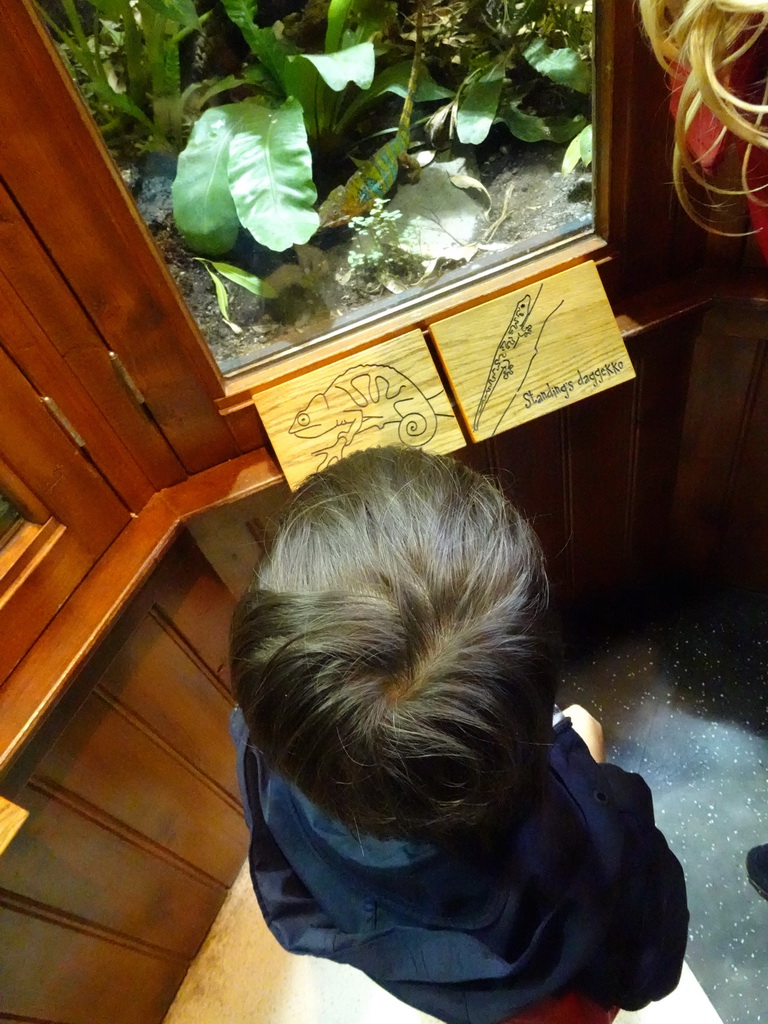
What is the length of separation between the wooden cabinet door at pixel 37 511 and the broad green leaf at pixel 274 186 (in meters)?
0.28

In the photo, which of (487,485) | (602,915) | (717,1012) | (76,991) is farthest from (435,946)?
(717,1012)

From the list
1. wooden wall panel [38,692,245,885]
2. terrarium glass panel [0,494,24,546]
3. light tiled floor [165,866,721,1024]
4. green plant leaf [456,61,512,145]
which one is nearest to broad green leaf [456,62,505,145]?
green plant leaf [456,61,512,145]

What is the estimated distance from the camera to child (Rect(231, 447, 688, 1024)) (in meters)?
0.42

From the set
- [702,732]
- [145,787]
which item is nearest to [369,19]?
[145,787]

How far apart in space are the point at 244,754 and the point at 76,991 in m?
0.48

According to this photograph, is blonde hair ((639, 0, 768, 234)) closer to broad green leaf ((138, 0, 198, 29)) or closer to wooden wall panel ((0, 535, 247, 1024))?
broad green leaf ((138, 0, 198, 29))

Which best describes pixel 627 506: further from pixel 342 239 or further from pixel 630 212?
pixel 342 239

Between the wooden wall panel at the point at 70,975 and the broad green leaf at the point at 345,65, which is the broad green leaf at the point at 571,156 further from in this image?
the wooden wall panel at the point at 70,975

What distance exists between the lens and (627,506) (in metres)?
1.12

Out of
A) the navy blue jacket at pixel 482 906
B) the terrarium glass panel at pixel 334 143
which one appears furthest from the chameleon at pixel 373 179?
the navy blue jacket at pixel 482 906

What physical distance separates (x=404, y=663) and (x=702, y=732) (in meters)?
0.95

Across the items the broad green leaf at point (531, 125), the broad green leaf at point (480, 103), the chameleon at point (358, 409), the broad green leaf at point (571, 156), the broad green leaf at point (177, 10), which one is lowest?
the chameleon at point (358, 409)

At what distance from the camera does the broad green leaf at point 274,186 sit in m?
0.69

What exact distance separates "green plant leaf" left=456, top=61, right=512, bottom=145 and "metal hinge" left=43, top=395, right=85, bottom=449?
0.57 metres
